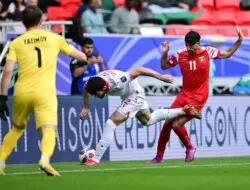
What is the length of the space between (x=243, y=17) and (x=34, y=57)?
1590cm

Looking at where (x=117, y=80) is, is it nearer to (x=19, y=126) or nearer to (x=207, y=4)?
(x=19, y=126)

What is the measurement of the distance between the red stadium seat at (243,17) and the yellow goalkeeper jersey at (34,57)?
51.1 ft

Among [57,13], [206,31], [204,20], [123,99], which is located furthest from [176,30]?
[123,99]

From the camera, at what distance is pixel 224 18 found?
2983 centimetres

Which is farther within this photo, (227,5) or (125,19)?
(227,5)

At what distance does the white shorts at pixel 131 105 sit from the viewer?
1831cm

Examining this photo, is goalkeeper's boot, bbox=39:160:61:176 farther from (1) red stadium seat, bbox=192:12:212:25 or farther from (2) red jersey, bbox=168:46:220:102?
(1) red stadium seat, bbox=192:12:212:25

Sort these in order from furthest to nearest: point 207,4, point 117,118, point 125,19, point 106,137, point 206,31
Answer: point 207,4
point 206,31
point 125,19
point 117,118
point 106,137

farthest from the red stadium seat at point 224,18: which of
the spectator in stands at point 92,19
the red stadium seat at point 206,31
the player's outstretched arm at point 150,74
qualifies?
the player's outstretched arm at point 150,74

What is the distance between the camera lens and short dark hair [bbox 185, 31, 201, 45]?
18594mm

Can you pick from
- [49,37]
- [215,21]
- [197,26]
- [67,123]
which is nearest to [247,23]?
[215,21]

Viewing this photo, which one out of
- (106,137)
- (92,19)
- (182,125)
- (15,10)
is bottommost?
(182,125)

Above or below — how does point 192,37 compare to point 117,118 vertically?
above

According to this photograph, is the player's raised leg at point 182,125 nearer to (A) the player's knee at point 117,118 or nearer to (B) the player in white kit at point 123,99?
(B) the player in white kit at point 123,99
